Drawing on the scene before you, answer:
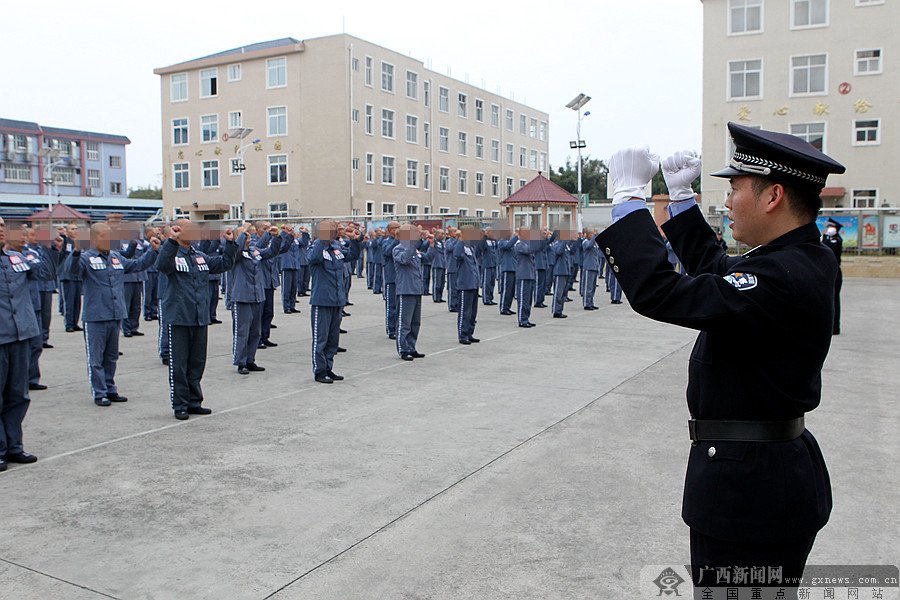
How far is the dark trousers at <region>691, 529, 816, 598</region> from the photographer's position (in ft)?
6.72

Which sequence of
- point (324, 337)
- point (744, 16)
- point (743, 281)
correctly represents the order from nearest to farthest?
point (743, 281)
point (324, 337)
point (744, 16)

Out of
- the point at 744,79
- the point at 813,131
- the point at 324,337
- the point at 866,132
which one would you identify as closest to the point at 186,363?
the point at 324,337

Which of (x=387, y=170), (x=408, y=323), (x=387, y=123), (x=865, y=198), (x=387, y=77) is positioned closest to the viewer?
(x=408, y=323)

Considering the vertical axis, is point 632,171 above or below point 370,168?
below

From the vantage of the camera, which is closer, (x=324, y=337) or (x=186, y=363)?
(x=186, y=363)

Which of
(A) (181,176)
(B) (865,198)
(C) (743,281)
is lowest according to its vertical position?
(C) (743,281)

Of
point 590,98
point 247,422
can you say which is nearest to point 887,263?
point 590,98

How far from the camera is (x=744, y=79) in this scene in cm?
3234

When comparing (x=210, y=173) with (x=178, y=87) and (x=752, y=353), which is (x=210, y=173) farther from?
(x=752, y=353)

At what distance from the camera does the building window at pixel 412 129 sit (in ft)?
140

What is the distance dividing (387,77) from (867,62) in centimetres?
2336

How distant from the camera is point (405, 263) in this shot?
1021 cm

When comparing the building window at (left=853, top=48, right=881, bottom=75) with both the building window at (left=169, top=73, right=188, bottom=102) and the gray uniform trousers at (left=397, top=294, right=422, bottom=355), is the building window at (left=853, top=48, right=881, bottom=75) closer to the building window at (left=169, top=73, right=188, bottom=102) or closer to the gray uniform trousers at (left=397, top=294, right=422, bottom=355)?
the gray uniform trousers at (left=397, top=294, right=422, bottom=355)

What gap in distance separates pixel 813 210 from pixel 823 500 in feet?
2.75
